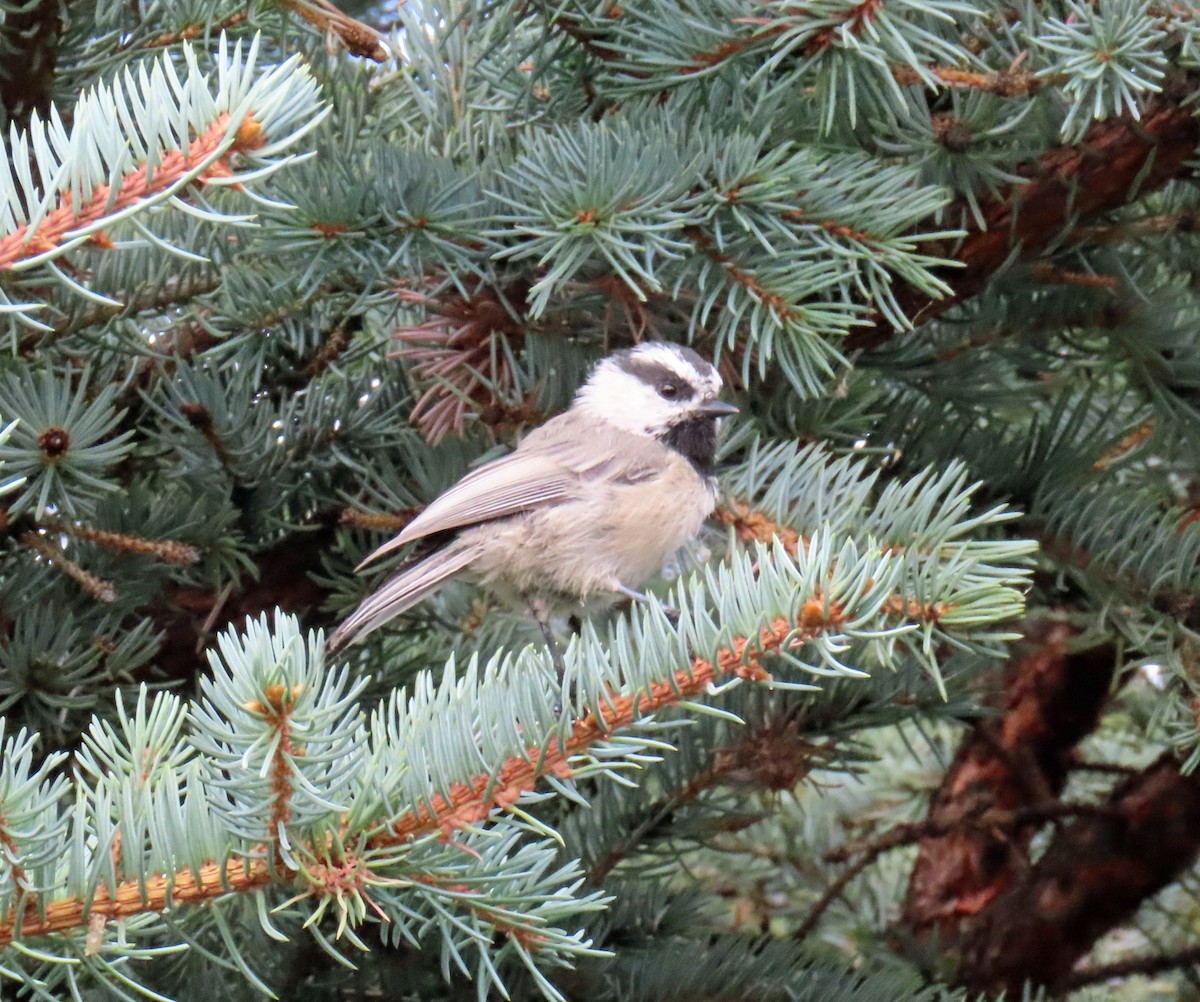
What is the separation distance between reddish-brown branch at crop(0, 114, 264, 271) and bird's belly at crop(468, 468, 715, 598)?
54.7 inches

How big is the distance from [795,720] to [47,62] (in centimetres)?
148

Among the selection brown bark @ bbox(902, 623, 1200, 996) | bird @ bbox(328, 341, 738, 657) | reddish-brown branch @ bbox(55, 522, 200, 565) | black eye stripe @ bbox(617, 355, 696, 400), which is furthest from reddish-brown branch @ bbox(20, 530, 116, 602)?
brown bark @ bbox(902, 623, 1200, 996)

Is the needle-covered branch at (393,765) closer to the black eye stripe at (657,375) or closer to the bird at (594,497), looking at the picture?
the bird at (594,497)

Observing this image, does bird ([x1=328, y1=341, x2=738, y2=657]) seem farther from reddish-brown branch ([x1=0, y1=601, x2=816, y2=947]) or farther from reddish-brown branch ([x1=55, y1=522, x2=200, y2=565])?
reddish-brown branch ([x1=0, y1=601, x2=816, y2=947])

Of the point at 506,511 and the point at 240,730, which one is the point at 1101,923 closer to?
the point at 506,511

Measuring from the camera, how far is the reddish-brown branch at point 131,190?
105cm

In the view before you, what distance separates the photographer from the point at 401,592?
2119 mm

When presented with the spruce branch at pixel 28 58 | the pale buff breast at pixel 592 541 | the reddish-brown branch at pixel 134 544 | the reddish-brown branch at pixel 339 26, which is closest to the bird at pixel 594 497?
the pale buff breast at pixel 592 541

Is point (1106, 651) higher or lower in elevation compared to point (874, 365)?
lower

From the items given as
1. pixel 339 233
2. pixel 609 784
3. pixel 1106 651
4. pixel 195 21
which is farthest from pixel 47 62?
pixel 1106 651

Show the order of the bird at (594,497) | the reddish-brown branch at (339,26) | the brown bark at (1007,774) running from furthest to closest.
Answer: the brown bark at (1007,774) → the bird at (594,497) → the reddish-brown branch at (339,26)

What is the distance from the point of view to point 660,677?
131cm

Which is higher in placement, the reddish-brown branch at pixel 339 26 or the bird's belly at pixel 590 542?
the reddish-brown branch at pixel 339 26

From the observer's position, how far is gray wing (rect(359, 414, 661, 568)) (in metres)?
2.17
